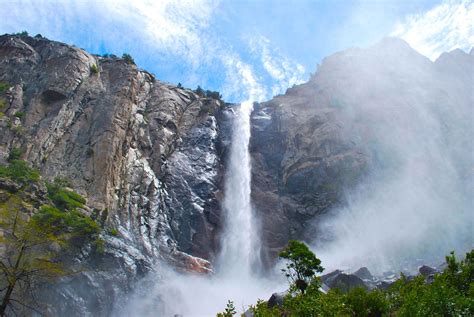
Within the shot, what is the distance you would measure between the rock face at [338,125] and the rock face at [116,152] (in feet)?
23.3

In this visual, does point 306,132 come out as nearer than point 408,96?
Yes

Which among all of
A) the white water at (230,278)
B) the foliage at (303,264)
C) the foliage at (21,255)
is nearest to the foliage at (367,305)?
the foliage at (303,264)

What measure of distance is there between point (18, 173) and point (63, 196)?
3558 millimetres

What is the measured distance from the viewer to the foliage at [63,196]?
32.7 metres

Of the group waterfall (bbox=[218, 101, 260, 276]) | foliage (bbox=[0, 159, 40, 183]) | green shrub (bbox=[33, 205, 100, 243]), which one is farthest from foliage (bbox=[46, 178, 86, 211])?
waterfall (bbox=[218, 101, 260, 276])

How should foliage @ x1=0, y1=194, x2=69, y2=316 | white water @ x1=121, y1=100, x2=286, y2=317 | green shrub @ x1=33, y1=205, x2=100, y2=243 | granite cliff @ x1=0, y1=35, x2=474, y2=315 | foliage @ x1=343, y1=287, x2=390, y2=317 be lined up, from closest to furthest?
foliage @ x1=0, y1=194, x2=69, y2=316 < foliage @ x1=343, y1=287, x2=390, y2=317 < green shrub @ x1=33, y1=205, x2=100, y2=243 < white water @ x1=121, y1=100, x2=286, y2=317 < granite cliff @ x1=0, y1=35, x2=474, y2=315

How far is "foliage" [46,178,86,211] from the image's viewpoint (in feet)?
107

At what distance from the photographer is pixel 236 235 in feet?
149

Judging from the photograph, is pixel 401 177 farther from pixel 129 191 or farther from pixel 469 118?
pixel 129 191

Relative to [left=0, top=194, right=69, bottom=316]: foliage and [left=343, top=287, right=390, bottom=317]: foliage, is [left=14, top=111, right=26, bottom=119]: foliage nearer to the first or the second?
[left=0, top=194, right=69, bottom=316]: foliage

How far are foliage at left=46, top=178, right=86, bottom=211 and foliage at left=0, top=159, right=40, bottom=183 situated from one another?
1.84 meters

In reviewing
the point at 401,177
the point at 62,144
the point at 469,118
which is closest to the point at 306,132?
the point at 401,177

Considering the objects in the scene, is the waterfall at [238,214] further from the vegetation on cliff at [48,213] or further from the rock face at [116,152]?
the vegetation on cliff at [48,213]

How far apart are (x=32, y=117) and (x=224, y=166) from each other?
22499mm
